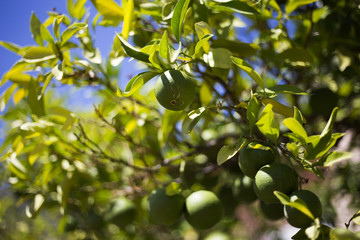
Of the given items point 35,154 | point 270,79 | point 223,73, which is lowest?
point 270,79

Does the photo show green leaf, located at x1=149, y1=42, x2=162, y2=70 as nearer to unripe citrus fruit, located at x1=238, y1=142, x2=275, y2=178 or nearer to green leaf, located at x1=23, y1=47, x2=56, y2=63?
unripe citrus fruit, located at x1=238, y1=142, x2=275, y2=178

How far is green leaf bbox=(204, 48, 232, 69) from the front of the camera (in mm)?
806

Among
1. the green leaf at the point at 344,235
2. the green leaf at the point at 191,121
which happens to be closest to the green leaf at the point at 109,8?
the green leaf at the point at 191,121

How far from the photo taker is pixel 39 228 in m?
2.20

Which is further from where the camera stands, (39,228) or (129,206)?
(39,228)

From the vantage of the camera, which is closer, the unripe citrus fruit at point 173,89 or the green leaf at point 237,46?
the unripe citrus fruit at point 173,89

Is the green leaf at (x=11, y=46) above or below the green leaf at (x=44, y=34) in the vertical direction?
below

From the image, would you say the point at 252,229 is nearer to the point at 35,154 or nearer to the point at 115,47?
the point at 35,154

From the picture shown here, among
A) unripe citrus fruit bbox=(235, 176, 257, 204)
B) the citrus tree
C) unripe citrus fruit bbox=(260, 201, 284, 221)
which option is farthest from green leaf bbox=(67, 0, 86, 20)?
unripe citrus fruit bbox=(260, 201, 284, 221)

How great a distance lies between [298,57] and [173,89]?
45 cm

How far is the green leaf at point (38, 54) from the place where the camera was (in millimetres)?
949

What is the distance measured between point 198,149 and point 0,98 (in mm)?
701

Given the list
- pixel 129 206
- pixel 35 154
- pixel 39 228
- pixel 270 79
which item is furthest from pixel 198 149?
pixel 39 228

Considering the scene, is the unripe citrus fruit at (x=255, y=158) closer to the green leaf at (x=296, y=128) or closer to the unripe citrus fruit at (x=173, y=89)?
the green leaf at (x=296, y=128)
